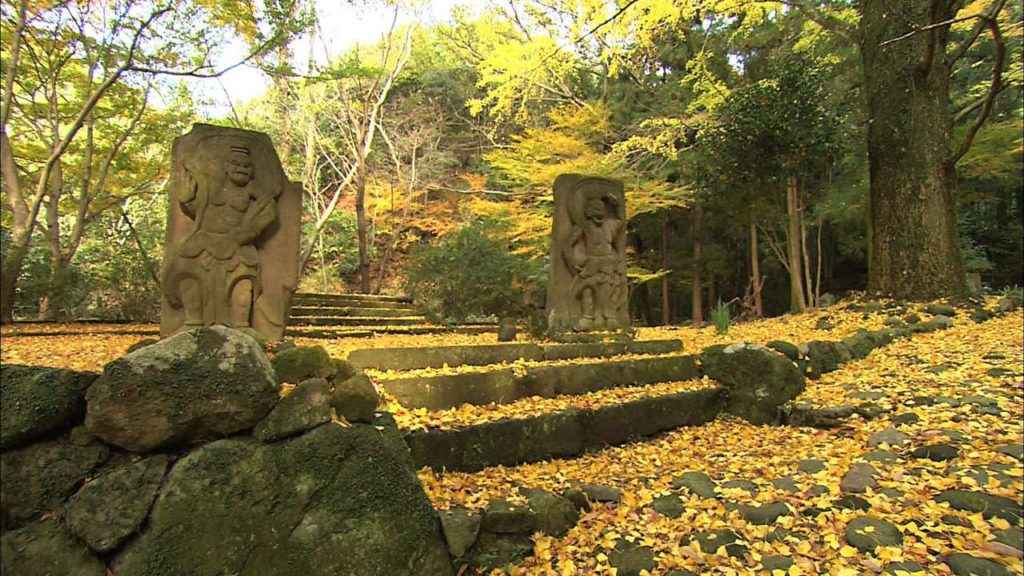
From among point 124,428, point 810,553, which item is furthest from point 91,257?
point 810,553

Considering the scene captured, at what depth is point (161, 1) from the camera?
6.82 m

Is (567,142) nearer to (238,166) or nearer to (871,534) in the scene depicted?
(238,166)

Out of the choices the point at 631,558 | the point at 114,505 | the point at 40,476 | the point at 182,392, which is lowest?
the point at 631,558

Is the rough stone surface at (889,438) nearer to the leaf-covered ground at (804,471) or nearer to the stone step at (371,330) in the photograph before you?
the leaf-covered ground at (804,471)

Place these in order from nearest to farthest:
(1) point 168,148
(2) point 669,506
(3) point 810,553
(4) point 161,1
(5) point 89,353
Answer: (3) point 810,553
(2) point 669,506
(5) point 89,353
(4) point 161,1
(1) point 168,148

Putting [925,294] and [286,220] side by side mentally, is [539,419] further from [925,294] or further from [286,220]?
[925,294]

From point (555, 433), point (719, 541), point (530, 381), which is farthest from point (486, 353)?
point (719, 541)

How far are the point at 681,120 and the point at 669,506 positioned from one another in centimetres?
969

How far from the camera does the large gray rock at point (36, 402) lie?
5.78 ft

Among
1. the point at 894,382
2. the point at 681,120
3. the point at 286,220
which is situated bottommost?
the point at 894,382

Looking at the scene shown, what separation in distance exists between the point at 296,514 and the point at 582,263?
188 inches

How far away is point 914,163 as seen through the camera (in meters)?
7.40

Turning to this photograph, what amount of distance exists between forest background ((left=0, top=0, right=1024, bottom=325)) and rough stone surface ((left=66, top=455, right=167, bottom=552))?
5.67 feet

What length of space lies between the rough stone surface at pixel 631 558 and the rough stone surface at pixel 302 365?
1.72 m
